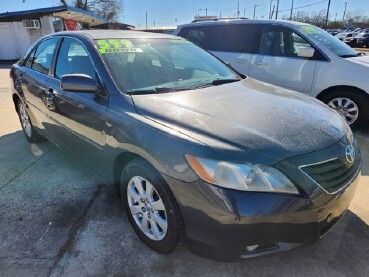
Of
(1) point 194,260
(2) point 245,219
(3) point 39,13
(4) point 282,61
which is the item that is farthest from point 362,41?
(2) point 245,219

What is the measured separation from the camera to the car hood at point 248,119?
1.88 m

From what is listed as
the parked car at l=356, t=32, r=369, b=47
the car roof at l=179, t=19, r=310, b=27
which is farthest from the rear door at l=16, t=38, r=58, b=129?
the parked car at l=356, t=32, r=369, b=47

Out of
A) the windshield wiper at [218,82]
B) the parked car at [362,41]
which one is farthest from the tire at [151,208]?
the parked car at [362,41]

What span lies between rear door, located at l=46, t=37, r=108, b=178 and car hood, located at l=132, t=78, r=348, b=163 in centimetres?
46

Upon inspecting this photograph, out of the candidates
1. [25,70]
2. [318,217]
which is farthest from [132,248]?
[25,70]

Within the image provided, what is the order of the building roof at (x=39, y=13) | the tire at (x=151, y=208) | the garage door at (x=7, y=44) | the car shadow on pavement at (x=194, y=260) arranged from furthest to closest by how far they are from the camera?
the garage door at (x=7, y=44)
the building roof at (x=39, y=13)
the car shadow on pavement at (x=194, y=260)
the tire at (x=151, y=208)

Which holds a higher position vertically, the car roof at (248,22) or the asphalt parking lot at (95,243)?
the car roof at (248,22)

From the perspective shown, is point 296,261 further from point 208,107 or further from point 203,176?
point 208,107

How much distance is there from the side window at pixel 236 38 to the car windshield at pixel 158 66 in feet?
8.54

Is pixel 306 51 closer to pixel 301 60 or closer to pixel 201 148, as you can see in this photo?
pixel 301 60

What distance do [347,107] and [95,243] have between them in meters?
4.29

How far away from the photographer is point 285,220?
1.79 metres

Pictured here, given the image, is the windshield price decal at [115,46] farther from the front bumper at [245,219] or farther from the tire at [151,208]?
the front bumper at [245,219]

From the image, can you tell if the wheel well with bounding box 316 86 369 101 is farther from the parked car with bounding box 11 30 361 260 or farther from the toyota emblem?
the toyota emblem
